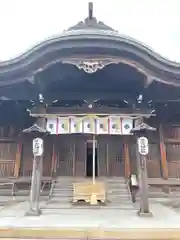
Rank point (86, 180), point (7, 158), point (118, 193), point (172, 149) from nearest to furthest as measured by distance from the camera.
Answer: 1. point (118, 193)
2. point (86, 180)
3. point (7, 158)
4. point (172, 149)

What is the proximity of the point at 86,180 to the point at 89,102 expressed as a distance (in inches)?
100

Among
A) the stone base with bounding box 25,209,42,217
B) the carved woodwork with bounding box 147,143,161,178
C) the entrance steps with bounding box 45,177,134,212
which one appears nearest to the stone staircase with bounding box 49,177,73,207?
the entrance steps with bounding box 45,177,134,212

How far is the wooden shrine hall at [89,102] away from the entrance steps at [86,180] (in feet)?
0.84

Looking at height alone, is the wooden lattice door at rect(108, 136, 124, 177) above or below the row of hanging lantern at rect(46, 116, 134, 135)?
below

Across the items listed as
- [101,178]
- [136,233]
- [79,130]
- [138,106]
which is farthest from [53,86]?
[136,233]

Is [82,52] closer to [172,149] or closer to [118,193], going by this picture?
[118,193]

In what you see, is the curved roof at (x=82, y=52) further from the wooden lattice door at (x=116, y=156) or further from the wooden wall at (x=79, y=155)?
the wooden lattice door at (x=116, y=156)

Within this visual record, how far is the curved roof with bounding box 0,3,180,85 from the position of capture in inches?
268

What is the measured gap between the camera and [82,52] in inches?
272

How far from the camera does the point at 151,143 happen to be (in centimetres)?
888

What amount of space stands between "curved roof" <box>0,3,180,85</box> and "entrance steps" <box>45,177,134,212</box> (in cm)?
351

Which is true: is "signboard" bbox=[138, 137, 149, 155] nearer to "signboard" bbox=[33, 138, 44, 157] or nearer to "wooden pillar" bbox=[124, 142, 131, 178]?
"wooden pillar" bbox=[124, 142, 131, 178]

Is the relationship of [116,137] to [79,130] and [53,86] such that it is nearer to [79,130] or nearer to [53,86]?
[79,130]

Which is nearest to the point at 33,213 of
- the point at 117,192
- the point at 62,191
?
the point at 62,191
